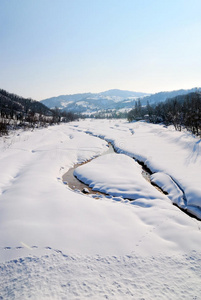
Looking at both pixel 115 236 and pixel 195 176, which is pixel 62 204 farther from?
pixel 195 176

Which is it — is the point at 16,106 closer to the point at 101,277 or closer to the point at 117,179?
the point at 117,179

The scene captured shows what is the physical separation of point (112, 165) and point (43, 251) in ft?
41.8

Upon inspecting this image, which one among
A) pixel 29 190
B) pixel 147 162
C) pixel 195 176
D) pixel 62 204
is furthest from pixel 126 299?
pixel 147 162

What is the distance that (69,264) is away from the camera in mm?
5199

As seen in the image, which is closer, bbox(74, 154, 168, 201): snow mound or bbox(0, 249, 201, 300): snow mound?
bbox(0, 249, 201, 300): snow mound

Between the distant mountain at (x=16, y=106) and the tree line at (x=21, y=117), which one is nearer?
the tree line at (x=21, y=117)

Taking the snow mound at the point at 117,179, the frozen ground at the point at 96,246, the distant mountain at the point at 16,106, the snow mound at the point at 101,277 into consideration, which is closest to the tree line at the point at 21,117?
the distant mountain at the point at 16,106

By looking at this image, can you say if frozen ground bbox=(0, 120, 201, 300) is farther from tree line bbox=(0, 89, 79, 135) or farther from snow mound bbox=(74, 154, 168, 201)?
tree line bbox=(0, 89, 79, 135)

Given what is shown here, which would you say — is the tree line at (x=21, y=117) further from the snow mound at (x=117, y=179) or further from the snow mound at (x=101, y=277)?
the snow mound at (x=101, y=277)

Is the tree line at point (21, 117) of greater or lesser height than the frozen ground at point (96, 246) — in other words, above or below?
above

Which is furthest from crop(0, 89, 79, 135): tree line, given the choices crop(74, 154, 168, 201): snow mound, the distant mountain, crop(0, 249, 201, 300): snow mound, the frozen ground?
crop(0, 249, 201, 300): snow mound

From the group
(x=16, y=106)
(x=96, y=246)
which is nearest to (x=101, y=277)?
(x=96, y=246)

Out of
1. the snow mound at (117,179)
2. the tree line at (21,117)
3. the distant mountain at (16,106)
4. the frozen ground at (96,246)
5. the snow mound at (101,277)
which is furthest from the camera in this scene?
the distant mountain at (16,106)

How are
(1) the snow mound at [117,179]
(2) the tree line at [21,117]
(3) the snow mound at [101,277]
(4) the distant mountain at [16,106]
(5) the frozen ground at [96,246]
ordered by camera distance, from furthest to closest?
(4) the distant mountain at [16,106]
(2) the tree line at [21,117]
(1) the snow mound at [117,179]
(5) the frozen ground at [96,246]
(3) the snow mound at [101,277]
